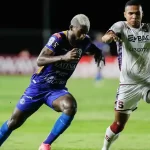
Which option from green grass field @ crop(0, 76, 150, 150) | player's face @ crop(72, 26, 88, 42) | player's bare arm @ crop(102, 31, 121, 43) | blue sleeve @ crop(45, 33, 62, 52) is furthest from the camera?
green grass field @ crop(0, 76, 150, 150)

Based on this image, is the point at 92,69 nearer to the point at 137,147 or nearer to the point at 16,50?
the point at 16,50

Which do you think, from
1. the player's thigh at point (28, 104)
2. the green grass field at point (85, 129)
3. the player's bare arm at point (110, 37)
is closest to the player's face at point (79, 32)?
the player's bare arm at point (110, 37)

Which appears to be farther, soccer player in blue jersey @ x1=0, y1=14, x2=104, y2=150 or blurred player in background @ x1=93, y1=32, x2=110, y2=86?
blurred player in background @ x1=93, y1=32, x2=110, y2=86

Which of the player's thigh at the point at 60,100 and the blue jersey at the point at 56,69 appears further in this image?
the blue jersey at the point at 56,69

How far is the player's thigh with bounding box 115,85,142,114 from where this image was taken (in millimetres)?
8961

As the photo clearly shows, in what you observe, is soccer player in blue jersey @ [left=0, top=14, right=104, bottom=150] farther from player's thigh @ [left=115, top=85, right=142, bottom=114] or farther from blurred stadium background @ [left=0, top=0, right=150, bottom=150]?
blurred stadium background @ [left=0, top=0, right=150, bottom=150]

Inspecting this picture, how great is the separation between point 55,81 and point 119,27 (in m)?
1.29

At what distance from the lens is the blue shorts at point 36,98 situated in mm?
8875

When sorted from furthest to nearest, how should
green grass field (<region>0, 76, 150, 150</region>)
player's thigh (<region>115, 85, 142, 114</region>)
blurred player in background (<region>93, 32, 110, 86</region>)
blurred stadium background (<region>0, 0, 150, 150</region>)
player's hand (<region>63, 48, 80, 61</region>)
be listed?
1. blurred player in background (<region>93, 32, 110, 86</region>)
2. blurred stadium background (<region>0, 0, 150, 150</region>)
3. green grass field (<region>0, 76, 150, 150</region>)
4. player's thigh (<region>115, 85, 142, 114</region>)
5. player's hand (<region>63, 48, 80, 61</region>)

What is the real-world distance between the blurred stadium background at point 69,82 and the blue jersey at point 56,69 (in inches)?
58.1

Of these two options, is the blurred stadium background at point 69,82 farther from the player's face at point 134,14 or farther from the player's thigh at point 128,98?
the player's face at point 134,14

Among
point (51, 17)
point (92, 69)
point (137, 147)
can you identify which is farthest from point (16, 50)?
point (137, 147)

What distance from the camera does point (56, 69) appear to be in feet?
29.3

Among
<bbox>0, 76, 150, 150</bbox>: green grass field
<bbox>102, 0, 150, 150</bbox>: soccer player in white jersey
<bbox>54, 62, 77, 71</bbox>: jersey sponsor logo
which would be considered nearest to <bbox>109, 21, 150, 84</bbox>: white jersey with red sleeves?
<bbox>102, 0, 150, 150</bbox>: soccer player in white jersey
